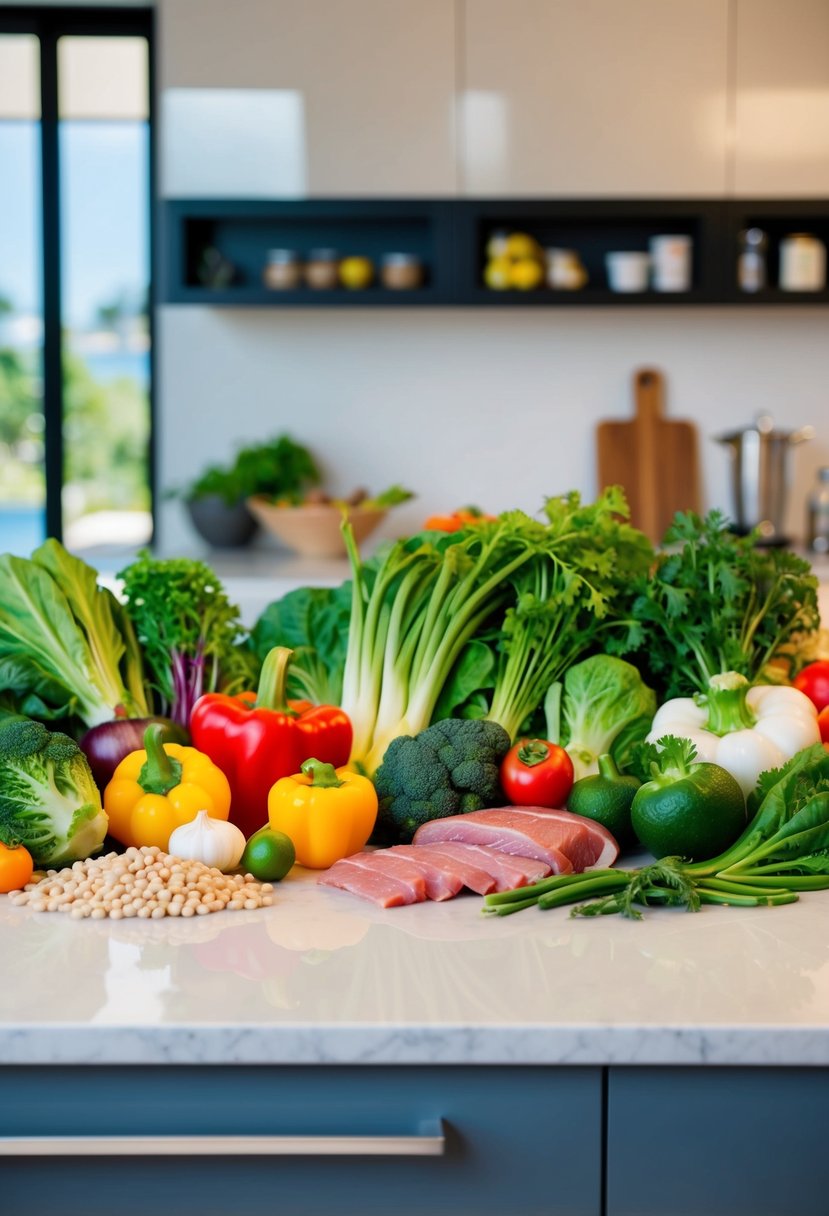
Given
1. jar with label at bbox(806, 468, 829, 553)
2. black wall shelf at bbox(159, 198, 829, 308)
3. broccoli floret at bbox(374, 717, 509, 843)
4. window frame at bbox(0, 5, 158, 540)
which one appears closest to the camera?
broccoli floret at bbox(374, 717, 509, 843)

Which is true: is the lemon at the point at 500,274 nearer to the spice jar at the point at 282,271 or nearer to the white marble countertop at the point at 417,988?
the spice jar at the point at 282,271

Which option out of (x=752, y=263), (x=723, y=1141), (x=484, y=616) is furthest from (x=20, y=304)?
(x=723, y=1141)

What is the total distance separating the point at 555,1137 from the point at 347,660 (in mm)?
793

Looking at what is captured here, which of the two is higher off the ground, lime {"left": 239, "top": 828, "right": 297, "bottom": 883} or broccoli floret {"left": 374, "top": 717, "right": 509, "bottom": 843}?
broccoli floret {"left": 374, "top": 717, "right": 509, "bottom": 843}

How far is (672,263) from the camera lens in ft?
14.8

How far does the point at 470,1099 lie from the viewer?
1069mm

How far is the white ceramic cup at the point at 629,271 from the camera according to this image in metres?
4.53

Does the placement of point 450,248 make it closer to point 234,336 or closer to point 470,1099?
point 234,336

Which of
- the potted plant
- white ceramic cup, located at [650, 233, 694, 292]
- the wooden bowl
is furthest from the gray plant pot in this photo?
white ceramic cup, located at [650, 233, 694, 292]

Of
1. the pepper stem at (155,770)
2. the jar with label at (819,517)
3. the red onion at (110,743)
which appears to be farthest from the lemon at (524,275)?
the pepper stem at (155,770)

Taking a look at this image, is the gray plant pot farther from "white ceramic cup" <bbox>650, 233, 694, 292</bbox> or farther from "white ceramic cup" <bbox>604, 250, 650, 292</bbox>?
"white ceramic cup" <bbox>650, 233, 694, 292</bbox>

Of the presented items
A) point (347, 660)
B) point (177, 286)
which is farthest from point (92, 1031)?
point (177, 286)

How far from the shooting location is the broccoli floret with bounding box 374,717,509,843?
4.90 ft

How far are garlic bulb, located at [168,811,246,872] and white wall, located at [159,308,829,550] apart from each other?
3512mm
